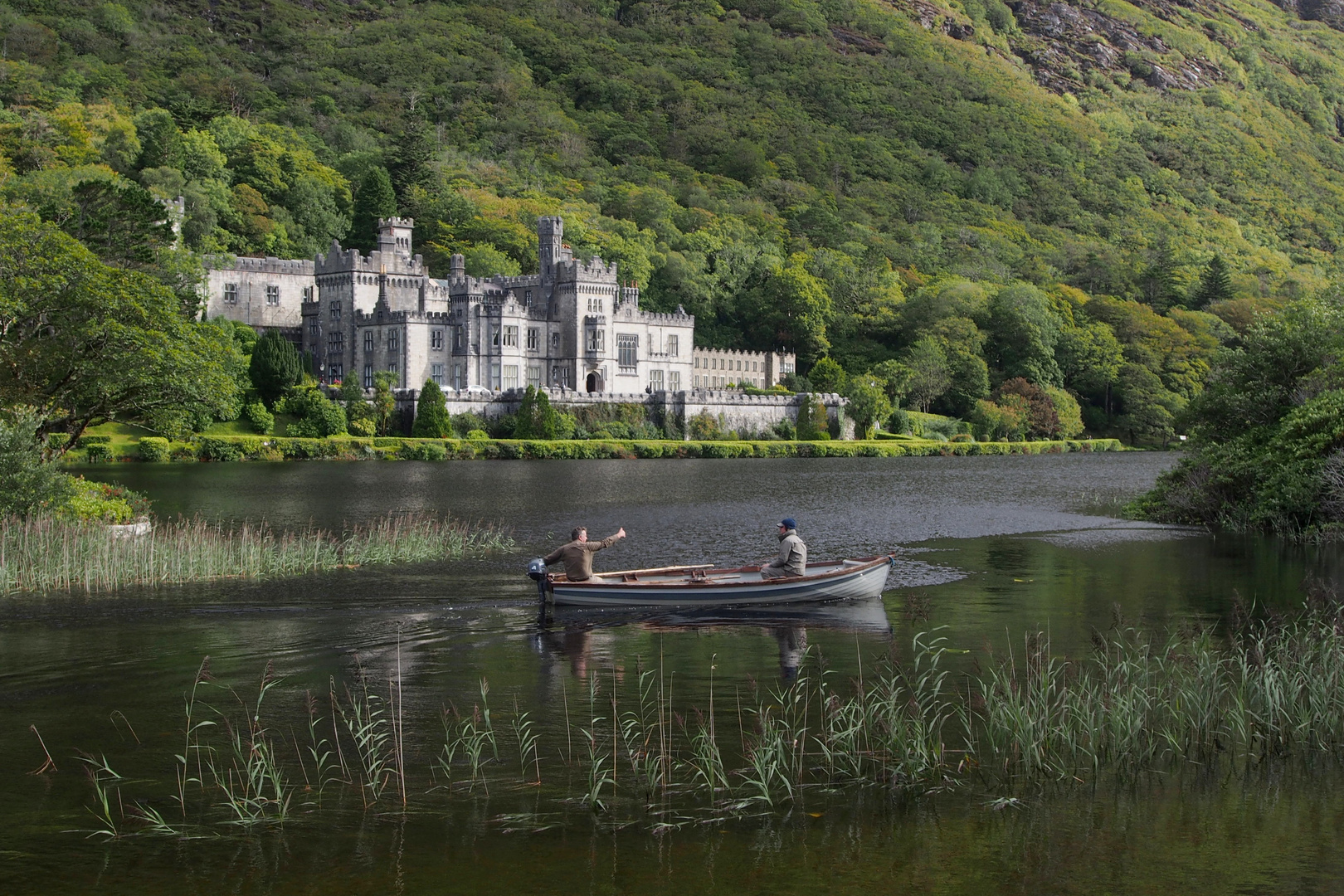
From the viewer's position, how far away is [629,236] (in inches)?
5723

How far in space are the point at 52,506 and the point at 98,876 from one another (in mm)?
20384

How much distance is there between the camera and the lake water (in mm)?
11422

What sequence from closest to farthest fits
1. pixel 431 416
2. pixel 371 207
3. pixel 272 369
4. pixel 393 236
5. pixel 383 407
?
pixel 272 369
pixel 431 416
pixel 383 407
pixel 393 236
pixel 371 207

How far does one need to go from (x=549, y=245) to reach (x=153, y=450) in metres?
44.4

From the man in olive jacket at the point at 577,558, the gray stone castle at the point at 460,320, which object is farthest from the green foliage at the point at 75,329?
the gray stone castle at the point at 460,320

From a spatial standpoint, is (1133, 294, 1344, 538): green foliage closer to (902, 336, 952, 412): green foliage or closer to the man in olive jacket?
the man in olive jacket

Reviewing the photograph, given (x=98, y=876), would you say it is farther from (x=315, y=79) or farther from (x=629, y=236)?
(x=315, y=79)

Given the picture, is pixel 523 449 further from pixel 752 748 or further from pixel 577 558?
pixel 752 748

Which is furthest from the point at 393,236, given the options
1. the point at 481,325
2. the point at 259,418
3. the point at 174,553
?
the point at 174,553

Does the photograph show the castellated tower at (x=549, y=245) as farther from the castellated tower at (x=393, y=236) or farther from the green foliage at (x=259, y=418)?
the green foliage at (x=259, y=418)

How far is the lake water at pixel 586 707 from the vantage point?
37.5 ft

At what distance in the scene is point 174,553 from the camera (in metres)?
28.3

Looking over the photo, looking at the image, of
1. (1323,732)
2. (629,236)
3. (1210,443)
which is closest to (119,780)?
(1323,732)

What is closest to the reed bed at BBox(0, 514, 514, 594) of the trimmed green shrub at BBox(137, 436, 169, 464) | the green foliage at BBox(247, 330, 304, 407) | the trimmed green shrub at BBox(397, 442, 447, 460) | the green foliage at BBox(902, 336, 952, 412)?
the trimmed green shrub at BBox(137, 436, 169, 464)
